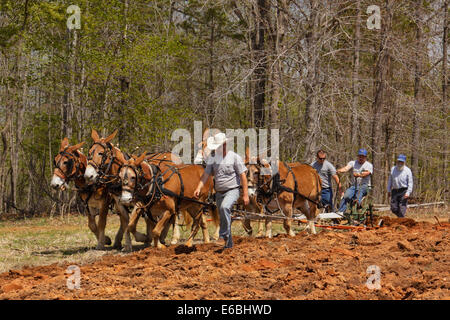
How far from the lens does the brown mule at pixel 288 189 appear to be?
14.0 metres

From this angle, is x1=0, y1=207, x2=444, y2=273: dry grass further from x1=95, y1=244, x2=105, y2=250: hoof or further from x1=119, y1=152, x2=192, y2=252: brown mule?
x1=119, y1=152, x2=192, y2=252: brown mule

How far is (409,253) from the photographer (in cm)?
952

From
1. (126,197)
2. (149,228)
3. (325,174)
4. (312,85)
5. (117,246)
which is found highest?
(312,85)

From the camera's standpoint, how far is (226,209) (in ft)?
36.0

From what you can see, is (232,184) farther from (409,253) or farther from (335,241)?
(409,253)

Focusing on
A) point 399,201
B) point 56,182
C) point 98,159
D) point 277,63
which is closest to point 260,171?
point 98,159

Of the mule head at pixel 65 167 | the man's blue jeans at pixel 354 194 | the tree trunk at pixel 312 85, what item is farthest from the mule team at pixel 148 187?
the tree trunk at pixel 312 85

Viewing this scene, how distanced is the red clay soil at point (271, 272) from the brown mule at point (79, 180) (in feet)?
6.74

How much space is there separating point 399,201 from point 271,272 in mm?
8802

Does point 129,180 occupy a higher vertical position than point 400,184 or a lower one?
higher

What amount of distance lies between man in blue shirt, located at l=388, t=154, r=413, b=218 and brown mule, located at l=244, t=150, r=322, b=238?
6.72 feet

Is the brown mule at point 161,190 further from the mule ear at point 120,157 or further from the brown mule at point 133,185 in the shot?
the mule ear at point 120,157

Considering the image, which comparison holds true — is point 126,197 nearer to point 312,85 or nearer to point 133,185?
point 133,185
